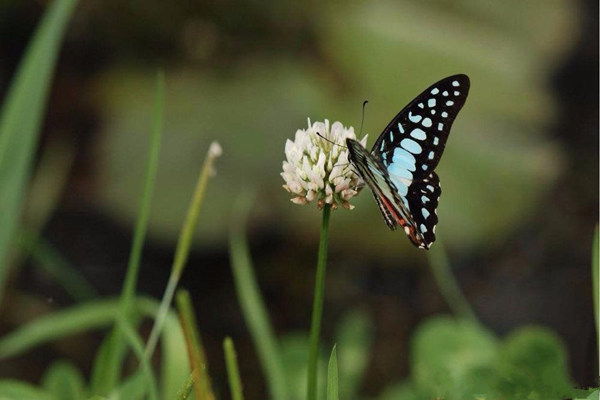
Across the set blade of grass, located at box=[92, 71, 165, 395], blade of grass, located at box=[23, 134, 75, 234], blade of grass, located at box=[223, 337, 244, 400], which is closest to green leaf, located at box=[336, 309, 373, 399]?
blade of grass, located at box=[92, 71, 165, 395]

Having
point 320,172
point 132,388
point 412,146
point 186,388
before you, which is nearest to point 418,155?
point 412,146

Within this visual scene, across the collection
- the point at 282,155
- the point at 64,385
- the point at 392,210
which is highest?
the point at 282,155

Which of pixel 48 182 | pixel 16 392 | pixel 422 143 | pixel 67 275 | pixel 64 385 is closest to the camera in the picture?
→ pixel 422 143

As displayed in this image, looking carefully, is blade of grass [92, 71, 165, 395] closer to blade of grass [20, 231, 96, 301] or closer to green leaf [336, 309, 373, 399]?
green leaf [336, 309, 373, 399]

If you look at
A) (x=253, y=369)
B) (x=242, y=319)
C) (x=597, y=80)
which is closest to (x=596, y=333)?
(x=253, y=369)

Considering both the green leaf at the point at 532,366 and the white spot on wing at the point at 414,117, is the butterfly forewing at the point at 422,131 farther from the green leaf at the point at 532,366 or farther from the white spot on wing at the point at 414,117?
the green leaf at the point at 532,366

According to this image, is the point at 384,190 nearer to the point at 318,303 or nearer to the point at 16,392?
the point at 318,303
